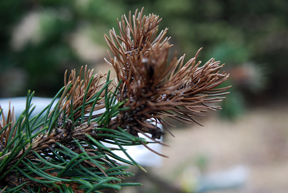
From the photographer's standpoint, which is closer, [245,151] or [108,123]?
[108,123]

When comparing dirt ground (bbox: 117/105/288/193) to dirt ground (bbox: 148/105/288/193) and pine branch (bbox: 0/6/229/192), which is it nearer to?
dirt ground (bbox: 148/105/288/193)

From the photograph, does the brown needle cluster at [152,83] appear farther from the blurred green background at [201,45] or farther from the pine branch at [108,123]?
the blurred green background at [201,45]

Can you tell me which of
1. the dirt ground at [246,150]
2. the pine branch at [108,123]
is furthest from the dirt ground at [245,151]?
the pine branch at [108,123]

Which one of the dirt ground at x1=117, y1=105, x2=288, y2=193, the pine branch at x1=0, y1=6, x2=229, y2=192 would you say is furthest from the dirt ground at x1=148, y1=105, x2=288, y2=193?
the pine branch at x1=0, y1=6, x2=229, y2=192

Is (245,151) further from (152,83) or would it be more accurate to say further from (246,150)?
(152,83)

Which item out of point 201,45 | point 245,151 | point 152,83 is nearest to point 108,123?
point 152,83
